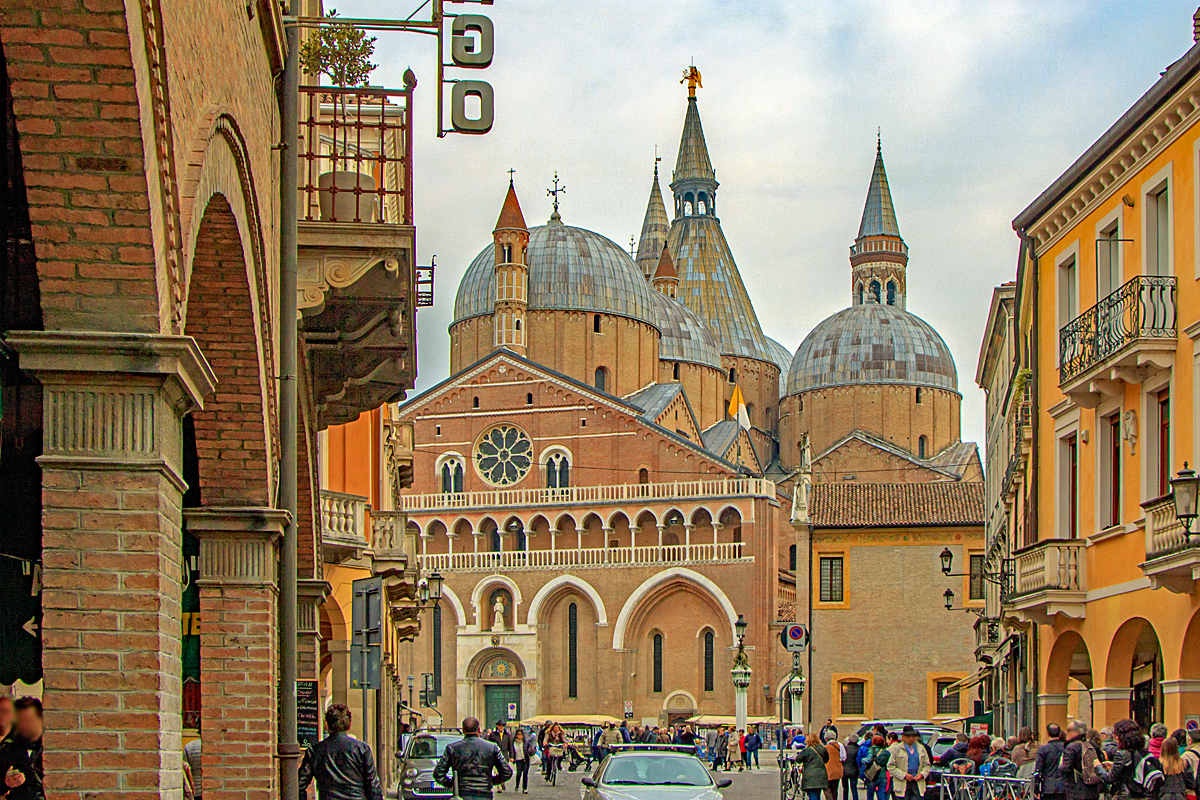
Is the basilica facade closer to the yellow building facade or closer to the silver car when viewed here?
the yellow building facade

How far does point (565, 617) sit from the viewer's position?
66.4 m

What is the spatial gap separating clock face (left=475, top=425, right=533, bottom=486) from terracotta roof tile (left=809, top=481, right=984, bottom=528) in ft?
65.2

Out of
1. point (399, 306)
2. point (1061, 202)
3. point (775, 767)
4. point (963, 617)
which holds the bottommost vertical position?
point (775, 767)

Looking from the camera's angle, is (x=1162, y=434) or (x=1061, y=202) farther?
(x=1061, y=202)

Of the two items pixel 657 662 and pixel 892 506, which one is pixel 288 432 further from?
pixel 657 662

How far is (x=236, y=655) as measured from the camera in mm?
9844

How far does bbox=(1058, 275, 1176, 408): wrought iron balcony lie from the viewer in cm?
1833

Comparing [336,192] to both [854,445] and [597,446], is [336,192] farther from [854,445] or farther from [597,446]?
[854,445]

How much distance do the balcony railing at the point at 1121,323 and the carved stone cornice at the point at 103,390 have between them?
564 inches

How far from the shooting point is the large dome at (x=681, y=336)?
82.1 meters

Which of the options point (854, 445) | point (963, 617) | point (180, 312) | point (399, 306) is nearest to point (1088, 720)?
point (399, 306)

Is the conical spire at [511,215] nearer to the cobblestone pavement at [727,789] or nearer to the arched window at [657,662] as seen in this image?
the arched window at [657,662]

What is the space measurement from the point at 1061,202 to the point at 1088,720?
7.25 metres

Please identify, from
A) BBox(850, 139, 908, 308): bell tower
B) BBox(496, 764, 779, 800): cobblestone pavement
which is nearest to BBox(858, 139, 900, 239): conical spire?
BBox(850, 139, 908, 308): bell tower
